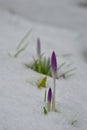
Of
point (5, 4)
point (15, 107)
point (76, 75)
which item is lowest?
point (5, 4)

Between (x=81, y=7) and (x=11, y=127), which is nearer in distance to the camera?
(x=11, y=127)

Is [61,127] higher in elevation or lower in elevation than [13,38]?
higher

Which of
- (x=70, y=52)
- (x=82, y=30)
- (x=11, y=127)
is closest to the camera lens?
(x=11, y=127)

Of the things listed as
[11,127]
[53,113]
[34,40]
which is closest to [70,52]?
[34,40]

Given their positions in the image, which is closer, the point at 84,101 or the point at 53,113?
the point at 53,113

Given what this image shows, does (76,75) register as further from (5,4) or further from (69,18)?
(5,4)

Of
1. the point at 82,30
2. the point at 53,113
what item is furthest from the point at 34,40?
the point at 53,113

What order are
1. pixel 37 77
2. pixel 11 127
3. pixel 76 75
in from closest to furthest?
pixel 11 127
pixel 37 77
pixel 76 75

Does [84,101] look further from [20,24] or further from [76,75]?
[20,24]

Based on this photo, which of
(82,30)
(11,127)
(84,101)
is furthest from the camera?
(82,30)
